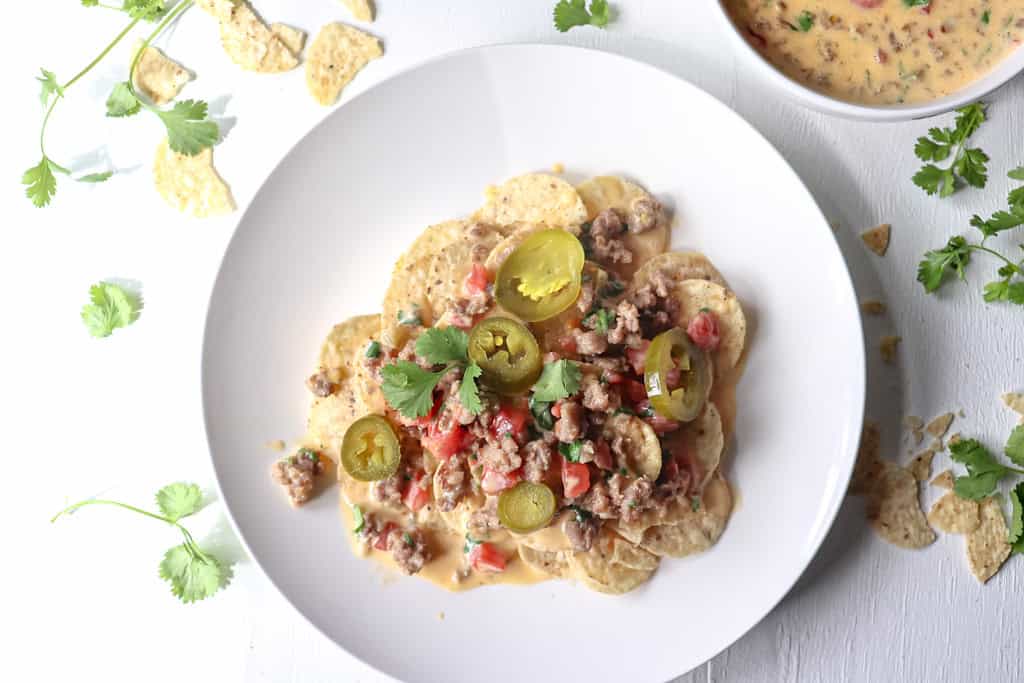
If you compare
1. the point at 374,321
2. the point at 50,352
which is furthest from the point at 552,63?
the point at 50,352

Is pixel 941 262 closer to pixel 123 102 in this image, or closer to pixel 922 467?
pixel 922 467

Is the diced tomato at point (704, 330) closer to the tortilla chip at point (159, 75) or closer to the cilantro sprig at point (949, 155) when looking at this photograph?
the cilantro sprig at point (949, 155)

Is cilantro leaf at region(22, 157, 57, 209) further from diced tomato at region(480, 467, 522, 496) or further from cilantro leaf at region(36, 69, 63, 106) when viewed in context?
diced tomato at region(480, 467, 522, 496)

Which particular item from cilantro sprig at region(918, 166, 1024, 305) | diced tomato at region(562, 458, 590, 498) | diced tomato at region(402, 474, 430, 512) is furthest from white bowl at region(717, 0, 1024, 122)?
diced tomato at region(402, 474, 430, 512)

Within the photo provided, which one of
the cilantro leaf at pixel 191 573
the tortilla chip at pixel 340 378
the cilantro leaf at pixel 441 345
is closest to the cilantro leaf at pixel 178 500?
the cilantro leaf at pixel 191 573

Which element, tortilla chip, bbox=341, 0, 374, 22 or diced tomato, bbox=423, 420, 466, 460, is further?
tortilla chip, bbox=341, 0, 374, 22
